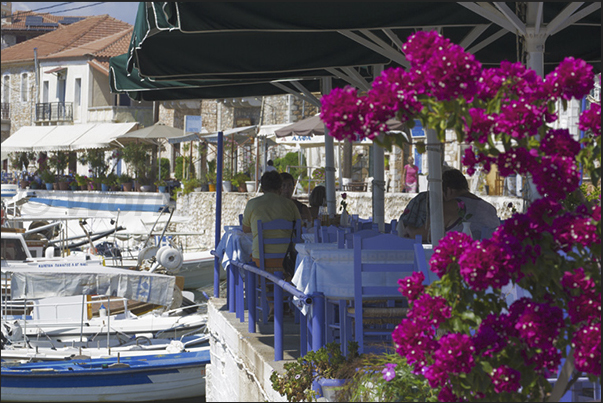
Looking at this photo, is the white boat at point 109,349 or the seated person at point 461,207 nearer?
the seated person at point 461,207

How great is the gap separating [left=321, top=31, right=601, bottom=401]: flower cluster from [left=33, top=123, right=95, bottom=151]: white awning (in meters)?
32.8

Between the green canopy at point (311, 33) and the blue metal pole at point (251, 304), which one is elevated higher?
the green canopy at point (311, 33)

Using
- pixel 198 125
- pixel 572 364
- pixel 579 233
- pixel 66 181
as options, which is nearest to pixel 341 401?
pixel 572 364

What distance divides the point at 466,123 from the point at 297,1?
1858 millimetres

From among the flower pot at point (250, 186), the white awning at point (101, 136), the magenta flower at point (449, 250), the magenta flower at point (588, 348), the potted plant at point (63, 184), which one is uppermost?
the white awning at point (101, 136)

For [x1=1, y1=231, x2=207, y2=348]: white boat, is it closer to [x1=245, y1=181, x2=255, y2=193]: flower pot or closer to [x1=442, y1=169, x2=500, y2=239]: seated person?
[x1=442, y1=169, x2=500, y2=239]: seated person

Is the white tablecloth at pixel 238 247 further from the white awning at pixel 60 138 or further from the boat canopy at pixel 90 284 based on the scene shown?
the white awning at pixel 60 138

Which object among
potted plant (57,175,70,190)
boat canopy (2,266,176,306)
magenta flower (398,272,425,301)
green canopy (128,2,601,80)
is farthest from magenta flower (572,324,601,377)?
potted plant (57,175,70,190)

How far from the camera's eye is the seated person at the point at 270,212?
260 inches

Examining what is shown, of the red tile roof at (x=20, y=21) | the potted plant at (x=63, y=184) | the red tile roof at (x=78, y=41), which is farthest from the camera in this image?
the red tile roof at (x=20, y=21)

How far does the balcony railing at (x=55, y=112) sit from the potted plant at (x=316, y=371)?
44822mm

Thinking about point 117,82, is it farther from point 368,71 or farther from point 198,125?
point 198,125

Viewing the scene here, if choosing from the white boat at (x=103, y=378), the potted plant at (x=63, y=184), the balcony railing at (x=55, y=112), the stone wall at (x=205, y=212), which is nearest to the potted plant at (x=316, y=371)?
the white boat at (x=103, y=378)

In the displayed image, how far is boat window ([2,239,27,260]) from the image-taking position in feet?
56.2
